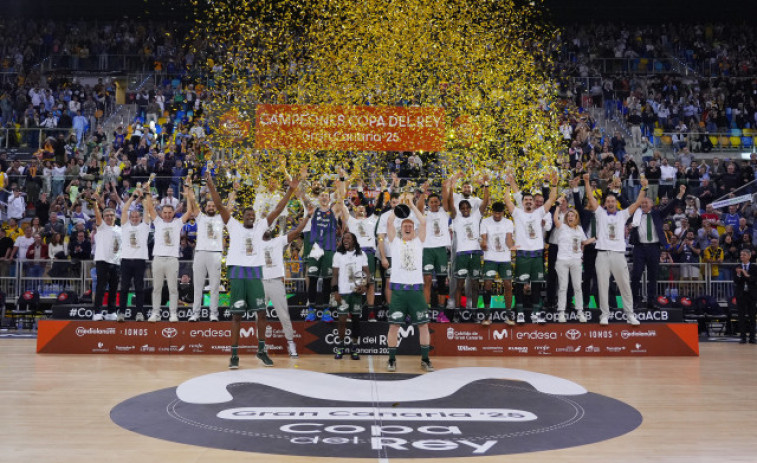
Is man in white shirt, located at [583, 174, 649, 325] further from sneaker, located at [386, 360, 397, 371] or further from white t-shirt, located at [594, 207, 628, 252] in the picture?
sneaker, located at [386, 360, 397, 371]

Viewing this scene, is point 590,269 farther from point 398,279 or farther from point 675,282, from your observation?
point 398,279

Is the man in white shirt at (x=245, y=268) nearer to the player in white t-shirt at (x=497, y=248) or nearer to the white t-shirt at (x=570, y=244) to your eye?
the player in white t-shirt at (x=497, y=248)

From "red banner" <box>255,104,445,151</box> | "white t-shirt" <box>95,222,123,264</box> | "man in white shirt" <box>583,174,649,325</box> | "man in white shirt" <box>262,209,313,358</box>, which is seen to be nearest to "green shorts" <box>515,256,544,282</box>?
"man in white shirt" <box>583,174,649,325</box>

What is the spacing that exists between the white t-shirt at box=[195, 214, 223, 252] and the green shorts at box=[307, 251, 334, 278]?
1.72 meters

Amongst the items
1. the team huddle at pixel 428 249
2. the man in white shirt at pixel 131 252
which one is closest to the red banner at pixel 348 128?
the team huddle at pixel 428 249

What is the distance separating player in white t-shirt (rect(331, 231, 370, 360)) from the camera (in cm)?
1195

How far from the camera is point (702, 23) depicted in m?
31.6

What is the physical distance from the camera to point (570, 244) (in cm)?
1304

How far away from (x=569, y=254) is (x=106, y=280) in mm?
8798

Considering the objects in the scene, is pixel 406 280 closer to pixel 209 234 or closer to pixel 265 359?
pixel 265 359

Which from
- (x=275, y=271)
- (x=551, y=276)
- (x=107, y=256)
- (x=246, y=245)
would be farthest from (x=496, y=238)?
(x=107, y=256)

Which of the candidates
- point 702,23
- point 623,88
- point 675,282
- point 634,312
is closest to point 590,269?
point 634,312

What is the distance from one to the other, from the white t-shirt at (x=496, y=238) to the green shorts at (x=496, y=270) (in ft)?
0.29

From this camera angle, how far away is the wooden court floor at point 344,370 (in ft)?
21.7
